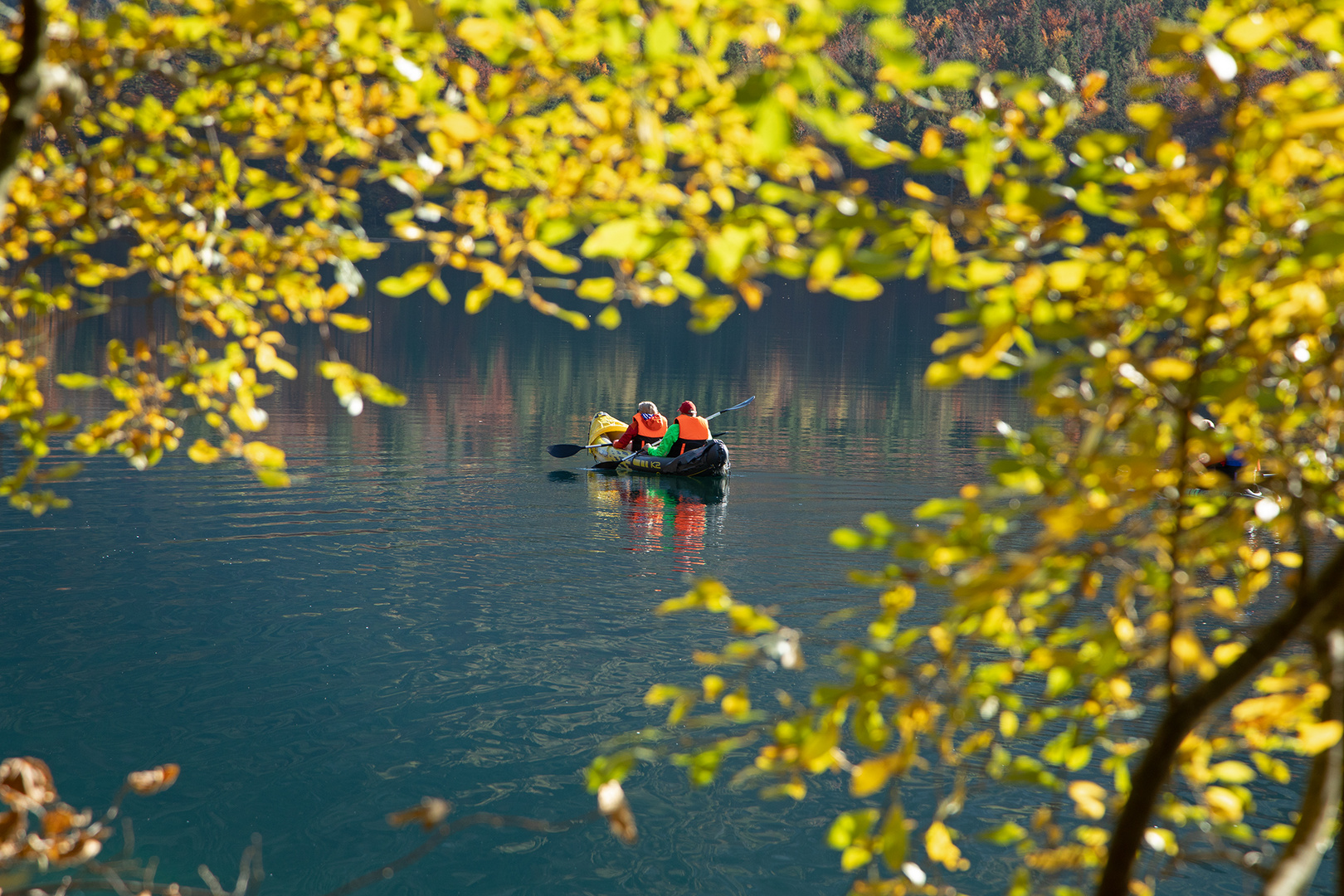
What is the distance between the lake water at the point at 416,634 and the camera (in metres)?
7.59

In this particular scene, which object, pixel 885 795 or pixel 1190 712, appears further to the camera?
pixel 885 795

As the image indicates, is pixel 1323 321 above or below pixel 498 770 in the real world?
above

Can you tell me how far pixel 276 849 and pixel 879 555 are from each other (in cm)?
956

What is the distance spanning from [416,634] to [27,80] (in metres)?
9.92

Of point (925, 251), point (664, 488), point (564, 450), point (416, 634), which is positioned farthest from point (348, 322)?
point (564, 450)

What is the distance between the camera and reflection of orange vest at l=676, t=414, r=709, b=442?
21469mm

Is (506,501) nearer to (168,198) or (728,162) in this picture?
(168,198)

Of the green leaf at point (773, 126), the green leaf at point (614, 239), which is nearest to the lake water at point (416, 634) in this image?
the green leaf at point (614, 239)

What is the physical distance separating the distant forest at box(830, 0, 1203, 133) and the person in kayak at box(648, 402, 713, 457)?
285 feet

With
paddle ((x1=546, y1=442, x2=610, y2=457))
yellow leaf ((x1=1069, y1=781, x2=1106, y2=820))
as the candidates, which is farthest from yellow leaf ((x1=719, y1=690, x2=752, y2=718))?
paddle ((x1=546, y1=442, x2=610, y2=457))

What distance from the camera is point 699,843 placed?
7547mm

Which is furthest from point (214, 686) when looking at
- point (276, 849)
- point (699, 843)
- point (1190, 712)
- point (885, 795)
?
point (1190, 712)

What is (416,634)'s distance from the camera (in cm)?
1155

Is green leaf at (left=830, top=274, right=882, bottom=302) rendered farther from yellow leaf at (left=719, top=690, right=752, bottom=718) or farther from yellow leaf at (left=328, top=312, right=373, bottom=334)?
yellow leaf at (left=328, top=312, right=373, bottom=334)
